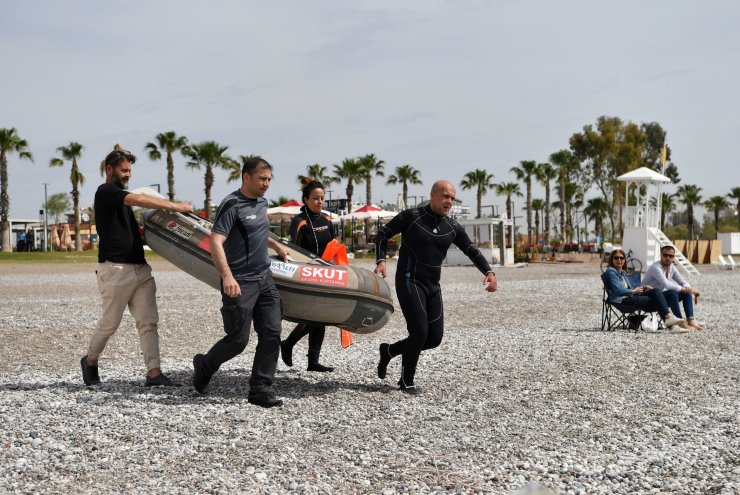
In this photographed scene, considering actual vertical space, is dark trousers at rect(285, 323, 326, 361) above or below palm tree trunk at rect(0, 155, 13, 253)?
below

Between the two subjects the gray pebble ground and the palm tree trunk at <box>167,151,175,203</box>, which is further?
the palm tree trunk at <box>167,151,175,203</box>

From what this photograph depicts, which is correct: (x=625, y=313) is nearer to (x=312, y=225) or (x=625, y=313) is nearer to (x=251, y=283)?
(x=312, y=225)

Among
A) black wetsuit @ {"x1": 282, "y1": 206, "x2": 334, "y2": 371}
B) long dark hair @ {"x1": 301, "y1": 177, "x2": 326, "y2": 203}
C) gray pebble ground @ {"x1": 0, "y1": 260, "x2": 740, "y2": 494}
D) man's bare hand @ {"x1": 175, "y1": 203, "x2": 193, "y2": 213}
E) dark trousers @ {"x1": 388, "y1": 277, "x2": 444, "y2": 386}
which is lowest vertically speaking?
gray pebble ground @ {"x1": 0, "y1": 260, "x2": 740, "y2": 494}

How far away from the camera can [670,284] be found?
1016cm

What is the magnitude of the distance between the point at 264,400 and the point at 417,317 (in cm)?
133

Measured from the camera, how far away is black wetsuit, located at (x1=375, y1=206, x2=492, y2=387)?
5.88 metres

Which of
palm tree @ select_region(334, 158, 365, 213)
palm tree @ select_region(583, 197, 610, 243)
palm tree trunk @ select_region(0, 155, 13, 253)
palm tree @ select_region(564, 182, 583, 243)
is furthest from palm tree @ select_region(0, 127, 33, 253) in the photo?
palm tree @ select_region(583, 197, 610, 243)

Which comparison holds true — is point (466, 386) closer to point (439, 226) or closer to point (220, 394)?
point (439, 226)

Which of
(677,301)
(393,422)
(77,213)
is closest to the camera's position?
(393,422)

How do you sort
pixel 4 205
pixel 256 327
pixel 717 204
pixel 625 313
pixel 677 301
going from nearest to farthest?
pixel 256 327
pixel 677 301
pixel 625 313
pixel 4 205
pixel 717 204

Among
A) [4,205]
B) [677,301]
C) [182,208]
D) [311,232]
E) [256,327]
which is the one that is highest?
[4,205]

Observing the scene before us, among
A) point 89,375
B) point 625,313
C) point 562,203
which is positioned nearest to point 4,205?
point 562,203

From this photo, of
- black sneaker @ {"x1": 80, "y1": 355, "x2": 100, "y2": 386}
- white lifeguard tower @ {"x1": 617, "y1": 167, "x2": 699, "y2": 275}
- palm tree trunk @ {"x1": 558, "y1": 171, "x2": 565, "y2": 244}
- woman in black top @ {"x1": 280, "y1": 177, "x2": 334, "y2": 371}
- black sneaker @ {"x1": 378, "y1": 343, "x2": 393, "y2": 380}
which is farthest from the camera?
palm tree trunk @ {"x1": 558, "y1": 171, "x2": 565, "y2": 244}

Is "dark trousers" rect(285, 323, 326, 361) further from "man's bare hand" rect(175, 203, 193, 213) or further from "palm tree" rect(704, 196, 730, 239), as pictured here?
"palm tree" rect(704, 196, 730, 239)
